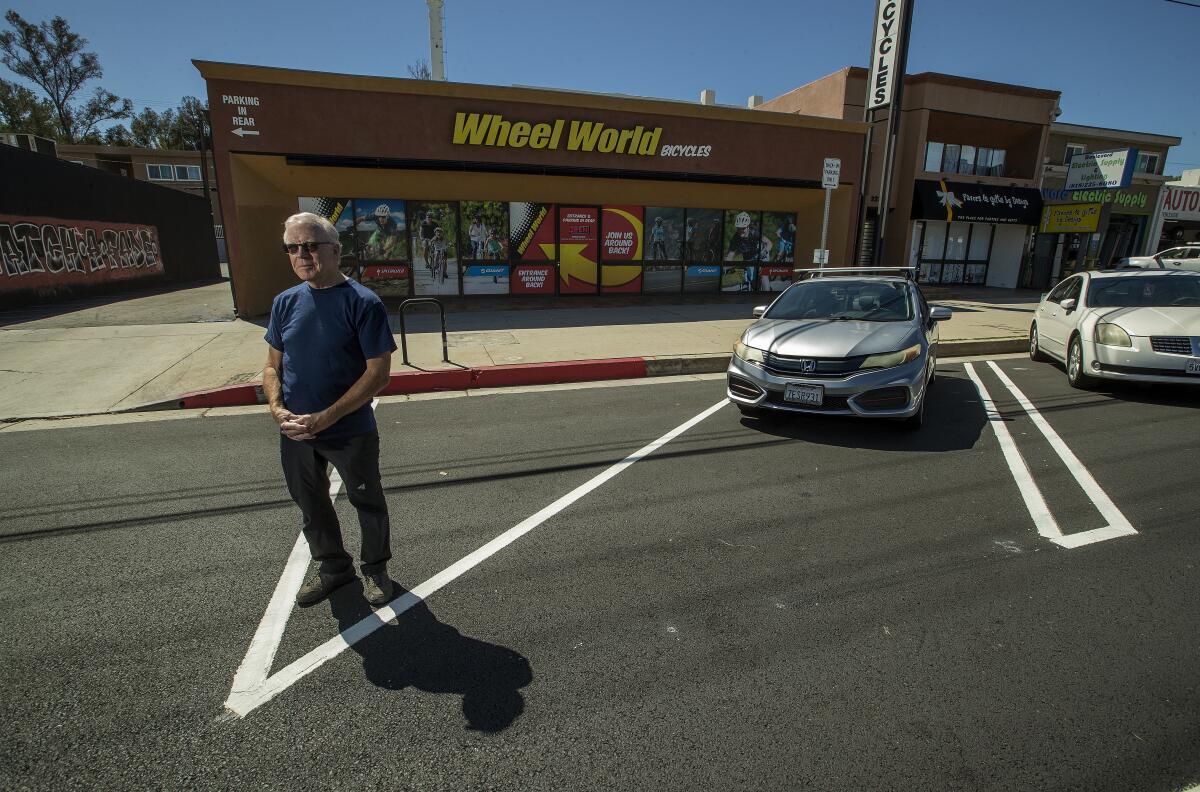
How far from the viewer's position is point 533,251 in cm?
1622

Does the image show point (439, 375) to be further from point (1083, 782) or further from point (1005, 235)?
point (1005, 235)

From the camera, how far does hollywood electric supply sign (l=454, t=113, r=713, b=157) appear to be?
46.2 ft

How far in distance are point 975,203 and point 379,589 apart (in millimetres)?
23928

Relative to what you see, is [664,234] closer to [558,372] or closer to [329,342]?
[558,372]

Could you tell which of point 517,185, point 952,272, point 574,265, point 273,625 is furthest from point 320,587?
point 952,272

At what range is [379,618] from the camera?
298 cm

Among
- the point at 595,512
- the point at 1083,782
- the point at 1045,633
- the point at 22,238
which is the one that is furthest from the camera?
the point at 22,238

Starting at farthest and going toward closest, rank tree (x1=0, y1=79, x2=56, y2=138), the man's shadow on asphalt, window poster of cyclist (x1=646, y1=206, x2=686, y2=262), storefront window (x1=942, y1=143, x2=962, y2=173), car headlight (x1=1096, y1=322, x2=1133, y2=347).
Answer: tree (x1=0, y1=79, x2=56, y2=138) < storefront window (x1=942, y1=143, x2=962, y2=173) < window poster of cyclist (x1=646, y1=206, x2=686, y2=262) < car headlight (x1=1096, y1=322, x2=1133, y2=347) < the man's shadow on asphalt

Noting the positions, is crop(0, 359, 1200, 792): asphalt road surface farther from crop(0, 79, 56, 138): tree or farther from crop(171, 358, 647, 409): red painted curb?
crop(0, 79, 56, 138): tree

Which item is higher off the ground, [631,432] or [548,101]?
[548,101]

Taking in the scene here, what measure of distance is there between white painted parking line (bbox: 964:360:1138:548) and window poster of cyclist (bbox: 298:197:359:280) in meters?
13.5

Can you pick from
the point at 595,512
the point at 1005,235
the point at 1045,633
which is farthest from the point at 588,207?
the point at 1005,235

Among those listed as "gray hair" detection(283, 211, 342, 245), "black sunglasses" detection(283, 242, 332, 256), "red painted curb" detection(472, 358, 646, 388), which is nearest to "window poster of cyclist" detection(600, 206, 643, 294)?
"red painted curb" detection(472, 358, 646, 388)

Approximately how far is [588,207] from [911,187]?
11.8m
